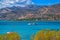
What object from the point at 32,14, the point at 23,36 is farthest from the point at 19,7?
the point at 23,36

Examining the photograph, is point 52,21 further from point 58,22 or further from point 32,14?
point 32,14

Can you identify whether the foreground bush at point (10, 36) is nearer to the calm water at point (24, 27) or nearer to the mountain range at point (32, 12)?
the calm water at point (24, 27)

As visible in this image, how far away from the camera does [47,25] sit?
3.02 meters

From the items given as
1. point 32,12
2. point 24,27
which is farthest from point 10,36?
point 32,12

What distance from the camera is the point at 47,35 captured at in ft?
10.1

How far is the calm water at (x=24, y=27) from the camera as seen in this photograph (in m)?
3.01

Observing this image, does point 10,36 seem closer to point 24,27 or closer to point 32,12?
point 24,27

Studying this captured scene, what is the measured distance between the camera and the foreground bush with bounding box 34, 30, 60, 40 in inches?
119

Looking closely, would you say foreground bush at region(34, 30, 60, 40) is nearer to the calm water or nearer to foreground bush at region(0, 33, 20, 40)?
the calm water

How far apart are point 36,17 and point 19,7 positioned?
0.36 m

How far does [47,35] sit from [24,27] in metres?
0.45

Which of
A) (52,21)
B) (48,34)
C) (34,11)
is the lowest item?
(48,34)

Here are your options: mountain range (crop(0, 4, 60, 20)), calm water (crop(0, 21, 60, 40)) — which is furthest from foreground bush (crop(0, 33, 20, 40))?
mountain range (crop(0, 4, 60, 20))

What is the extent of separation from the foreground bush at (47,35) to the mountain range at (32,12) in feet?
0.83
